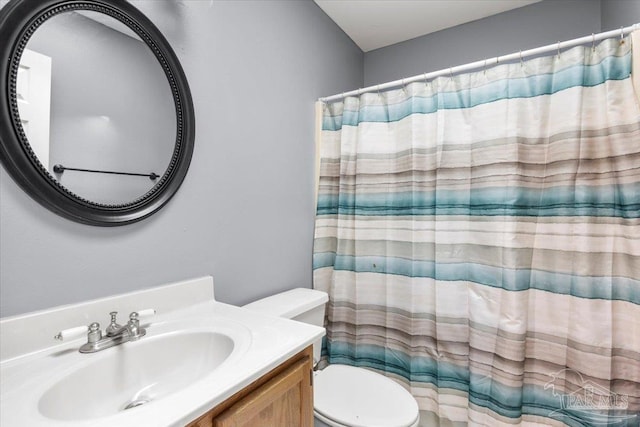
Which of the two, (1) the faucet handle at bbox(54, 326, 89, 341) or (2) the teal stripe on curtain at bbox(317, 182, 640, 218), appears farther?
(2) the teal stripe on curtain at bbox(317, 182, 640, 218)

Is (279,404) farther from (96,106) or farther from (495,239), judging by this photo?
(495,239)

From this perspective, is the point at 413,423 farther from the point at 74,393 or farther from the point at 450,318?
the point at 74,393

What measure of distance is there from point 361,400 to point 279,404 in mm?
604

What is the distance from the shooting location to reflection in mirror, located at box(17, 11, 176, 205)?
0.79 m

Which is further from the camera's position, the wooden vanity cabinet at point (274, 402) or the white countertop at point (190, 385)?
the wooden vanity cabinet at point (274, 402)

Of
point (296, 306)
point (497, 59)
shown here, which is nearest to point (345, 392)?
point (296, 306)

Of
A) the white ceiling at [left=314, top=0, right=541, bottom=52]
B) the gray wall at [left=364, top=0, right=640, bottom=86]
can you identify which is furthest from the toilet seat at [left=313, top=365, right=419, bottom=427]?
the white ceiling at [left=314, top=0, right=541, bottom=52]

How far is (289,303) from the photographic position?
1363 mm

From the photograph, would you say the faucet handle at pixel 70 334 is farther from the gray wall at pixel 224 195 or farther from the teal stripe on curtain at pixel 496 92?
the teal stripe on curtain at pixel 496 92

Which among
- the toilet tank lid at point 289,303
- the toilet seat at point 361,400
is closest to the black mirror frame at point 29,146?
the toilet tank lid at point 289,303

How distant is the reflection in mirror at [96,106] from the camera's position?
0.79 m

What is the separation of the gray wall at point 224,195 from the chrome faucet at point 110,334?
119mm

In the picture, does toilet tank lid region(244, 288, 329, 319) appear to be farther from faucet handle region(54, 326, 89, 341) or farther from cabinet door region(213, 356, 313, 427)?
faucet handle region(54, 326, 89, 341)

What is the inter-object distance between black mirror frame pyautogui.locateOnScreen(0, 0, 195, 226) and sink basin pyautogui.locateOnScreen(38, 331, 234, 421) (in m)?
0.39
